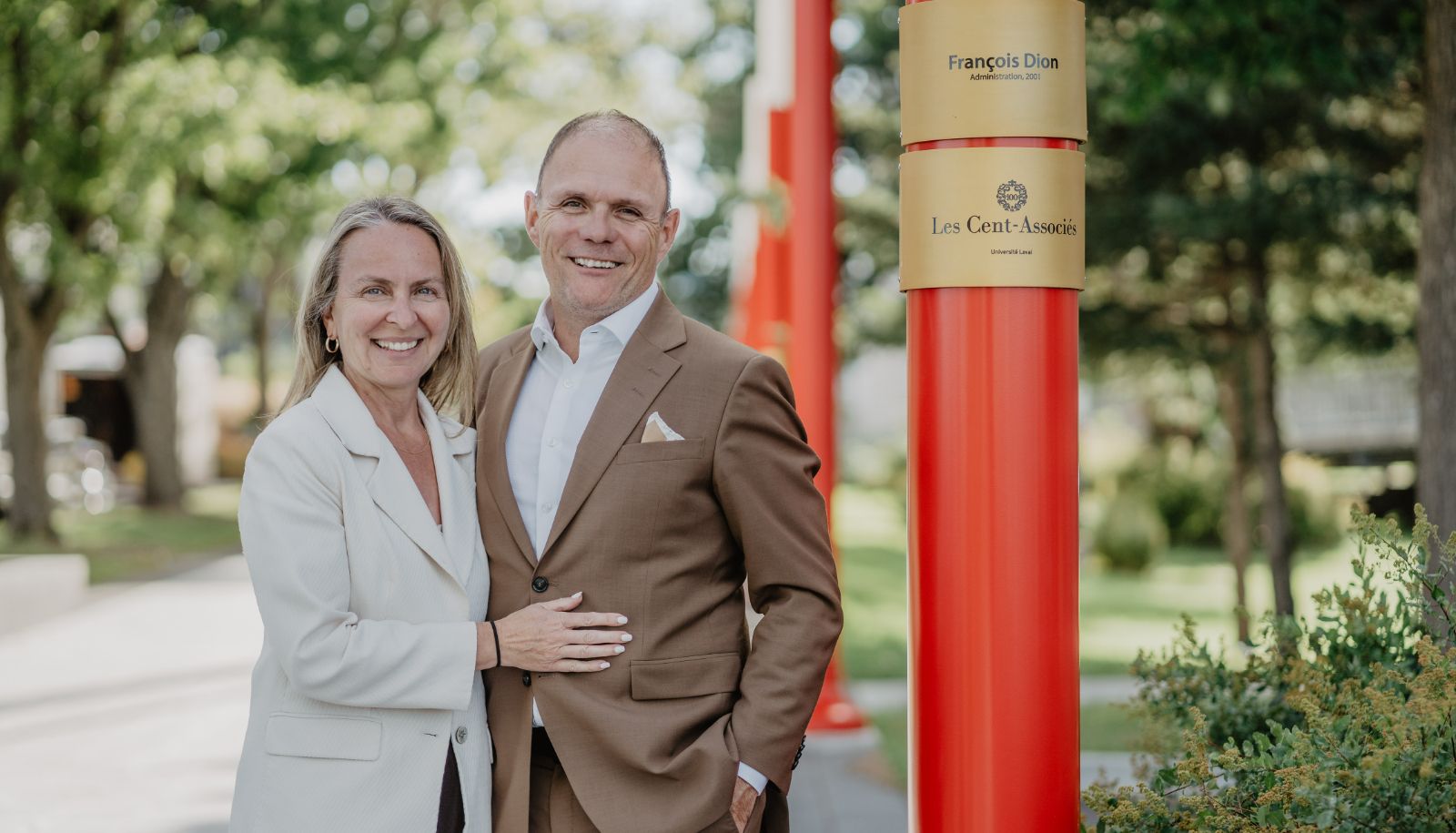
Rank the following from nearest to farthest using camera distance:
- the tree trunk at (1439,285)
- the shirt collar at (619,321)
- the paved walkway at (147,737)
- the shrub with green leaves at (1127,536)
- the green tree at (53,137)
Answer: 1. the shirt collar at (619,321)
2. the tree trunk at (1439,285)
3. the paved walkway at (147,737)
4. the green tree at (53,137)
5. the shrub with green leaves at (1127,536)

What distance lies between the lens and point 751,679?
2.84m

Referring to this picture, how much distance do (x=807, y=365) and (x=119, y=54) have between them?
33.9 ft

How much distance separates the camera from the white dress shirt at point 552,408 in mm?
2900

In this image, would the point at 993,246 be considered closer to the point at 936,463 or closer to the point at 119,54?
the point at 936,463

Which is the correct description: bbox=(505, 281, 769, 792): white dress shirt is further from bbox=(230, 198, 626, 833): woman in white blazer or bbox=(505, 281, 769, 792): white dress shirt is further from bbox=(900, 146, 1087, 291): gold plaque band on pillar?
bbox=(900, 146, 1087, 291): gold plaque band on pillar

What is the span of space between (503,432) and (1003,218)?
117 centimetres

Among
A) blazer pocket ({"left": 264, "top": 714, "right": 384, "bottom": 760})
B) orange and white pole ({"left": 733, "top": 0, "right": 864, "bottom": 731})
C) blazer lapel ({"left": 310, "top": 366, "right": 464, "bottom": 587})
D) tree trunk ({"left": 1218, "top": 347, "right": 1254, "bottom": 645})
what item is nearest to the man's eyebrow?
blazer lapel ({"left": 310, "top": 366, "right": 464, "bottom": 587})

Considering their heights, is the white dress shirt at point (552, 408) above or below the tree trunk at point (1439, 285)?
below

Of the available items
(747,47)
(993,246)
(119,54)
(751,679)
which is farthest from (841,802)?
(747,47)

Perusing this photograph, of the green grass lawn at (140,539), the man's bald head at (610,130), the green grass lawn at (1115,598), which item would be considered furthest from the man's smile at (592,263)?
the green grass lawn at (140,539)

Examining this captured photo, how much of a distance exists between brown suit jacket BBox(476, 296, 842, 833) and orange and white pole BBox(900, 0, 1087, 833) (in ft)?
1.05

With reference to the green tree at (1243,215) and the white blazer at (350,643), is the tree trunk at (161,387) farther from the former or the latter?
the white blazer at (350,643)

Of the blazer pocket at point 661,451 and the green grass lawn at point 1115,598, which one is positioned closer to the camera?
the blazer pocket at point 661,451

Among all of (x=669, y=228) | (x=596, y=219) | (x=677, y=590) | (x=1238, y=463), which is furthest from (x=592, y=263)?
(x=1238, y=463)
